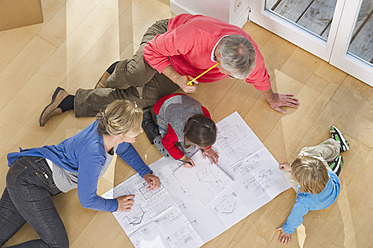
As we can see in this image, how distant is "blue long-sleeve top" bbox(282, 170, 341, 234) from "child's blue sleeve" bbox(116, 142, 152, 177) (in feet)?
2.40

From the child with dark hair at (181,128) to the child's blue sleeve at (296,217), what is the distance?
18.0 inches

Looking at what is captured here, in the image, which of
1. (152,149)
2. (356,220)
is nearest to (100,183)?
(152,149)

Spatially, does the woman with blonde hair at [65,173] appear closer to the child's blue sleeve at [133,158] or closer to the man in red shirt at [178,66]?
the child's blue sleeve at [133,158]

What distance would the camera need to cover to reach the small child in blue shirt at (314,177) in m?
2.10

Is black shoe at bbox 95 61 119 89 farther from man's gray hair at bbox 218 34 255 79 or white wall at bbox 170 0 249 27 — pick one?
man's gray hair at bbox 218 34 255 79

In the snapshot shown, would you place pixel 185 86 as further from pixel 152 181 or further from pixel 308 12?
pixel 308 12

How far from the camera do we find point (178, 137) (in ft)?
7.75

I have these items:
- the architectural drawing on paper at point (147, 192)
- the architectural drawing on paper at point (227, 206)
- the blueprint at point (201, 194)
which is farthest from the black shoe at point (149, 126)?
the architectural drawing on paper at point (227, 206)

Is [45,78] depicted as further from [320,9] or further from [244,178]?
[320,9]

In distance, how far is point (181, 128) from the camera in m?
2.31

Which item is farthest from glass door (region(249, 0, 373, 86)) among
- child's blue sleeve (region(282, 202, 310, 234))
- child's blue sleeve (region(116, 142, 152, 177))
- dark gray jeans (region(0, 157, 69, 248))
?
dark gray jeans (region(0, 157, 69, 248))

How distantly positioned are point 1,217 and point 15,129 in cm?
52

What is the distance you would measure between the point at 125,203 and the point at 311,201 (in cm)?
89

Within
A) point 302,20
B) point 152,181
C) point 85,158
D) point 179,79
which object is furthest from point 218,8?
point 85,158
